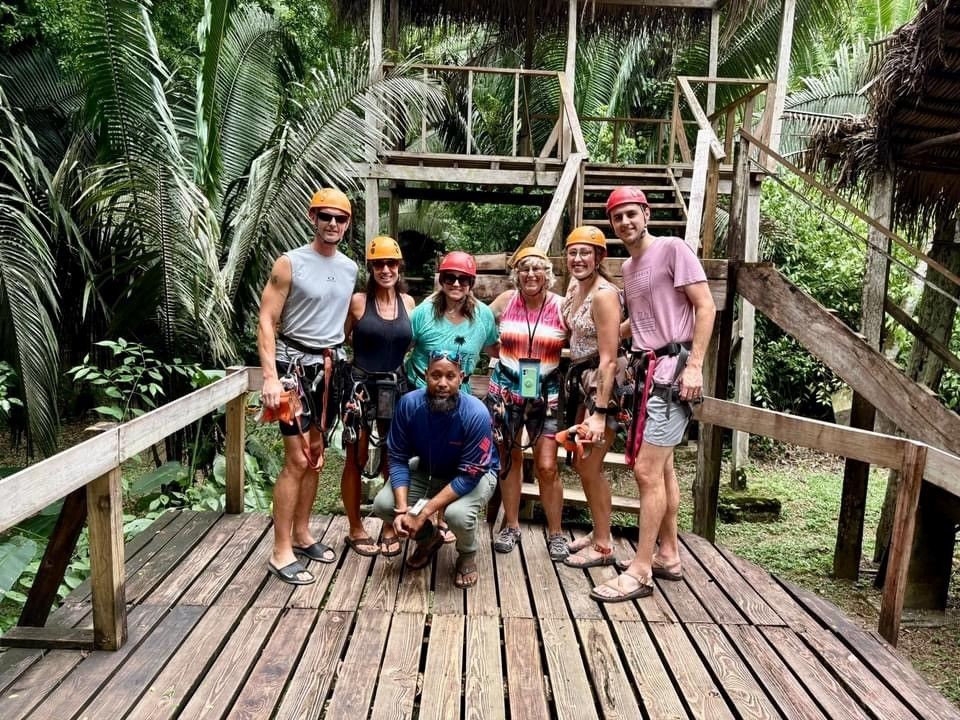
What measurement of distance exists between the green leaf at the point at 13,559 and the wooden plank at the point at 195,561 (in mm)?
555

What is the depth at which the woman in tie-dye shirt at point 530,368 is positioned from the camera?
3.76 metres

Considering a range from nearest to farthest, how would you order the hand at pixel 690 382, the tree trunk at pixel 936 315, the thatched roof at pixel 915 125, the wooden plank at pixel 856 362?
1. the hand at pixel 690 382
2. the wooden plank at pixel 856 362
3. the thatched roof at pixel 915 125
4. the tree trunk at pixel 936 315

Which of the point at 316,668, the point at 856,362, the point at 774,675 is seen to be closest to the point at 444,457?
the point at 316,668

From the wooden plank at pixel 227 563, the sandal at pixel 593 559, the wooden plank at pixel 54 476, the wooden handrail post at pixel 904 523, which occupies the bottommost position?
the wooden plank at pixel 227 563

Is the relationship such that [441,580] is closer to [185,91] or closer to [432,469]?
[432,469]

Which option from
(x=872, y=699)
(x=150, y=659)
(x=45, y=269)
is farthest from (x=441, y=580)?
(x=45, y=269)

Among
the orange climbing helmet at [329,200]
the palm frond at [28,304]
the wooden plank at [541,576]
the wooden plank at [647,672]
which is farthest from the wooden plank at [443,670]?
the palm frond at [28,304]

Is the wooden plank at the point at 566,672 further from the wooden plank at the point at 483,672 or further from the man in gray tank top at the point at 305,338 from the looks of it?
the man in gray tank top at the point at 305,338

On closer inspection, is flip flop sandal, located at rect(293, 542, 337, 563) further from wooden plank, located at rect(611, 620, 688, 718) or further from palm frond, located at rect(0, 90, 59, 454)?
palm frond, located at rect(0, 90, 59, 454)

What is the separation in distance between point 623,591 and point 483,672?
97cm

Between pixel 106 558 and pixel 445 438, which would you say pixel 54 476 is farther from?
pixel 445 438

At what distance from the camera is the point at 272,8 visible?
11648mm

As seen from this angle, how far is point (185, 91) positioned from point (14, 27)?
11.6ft

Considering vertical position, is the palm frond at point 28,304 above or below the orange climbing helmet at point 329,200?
below
